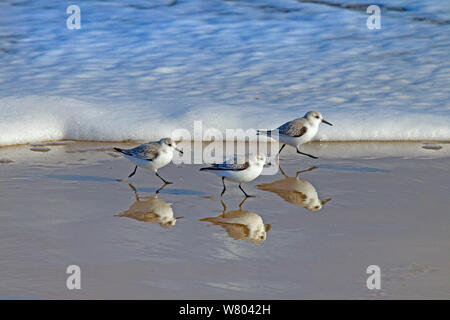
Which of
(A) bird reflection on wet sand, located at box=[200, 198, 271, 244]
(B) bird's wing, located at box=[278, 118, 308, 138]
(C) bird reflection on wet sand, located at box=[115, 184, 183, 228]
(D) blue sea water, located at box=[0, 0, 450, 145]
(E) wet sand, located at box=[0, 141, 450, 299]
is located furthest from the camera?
(D) blue sea water, located at box=[0, 0, 450, 145]

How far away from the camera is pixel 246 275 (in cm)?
402

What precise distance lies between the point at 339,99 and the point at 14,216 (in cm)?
484

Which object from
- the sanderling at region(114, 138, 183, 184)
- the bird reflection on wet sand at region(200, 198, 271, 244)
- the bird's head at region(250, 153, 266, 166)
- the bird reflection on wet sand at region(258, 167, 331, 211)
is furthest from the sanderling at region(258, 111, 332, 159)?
the bird reflection on wet sand at region(200, 198, 271, 244)

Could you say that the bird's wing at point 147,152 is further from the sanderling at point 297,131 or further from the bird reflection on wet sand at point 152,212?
the sanderling at point 297,131

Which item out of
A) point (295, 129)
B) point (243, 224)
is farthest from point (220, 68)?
point (243, 224)

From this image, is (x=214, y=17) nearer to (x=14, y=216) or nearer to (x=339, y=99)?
(x=339, y=99)

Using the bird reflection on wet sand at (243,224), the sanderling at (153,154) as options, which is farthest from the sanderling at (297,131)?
the bird reflection on wet sand at (243,224)

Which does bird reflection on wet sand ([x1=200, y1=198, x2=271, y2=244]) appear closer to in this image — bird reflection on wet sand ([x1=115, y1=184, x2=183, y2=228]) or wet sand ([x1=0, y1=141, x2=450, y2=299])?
wet sand ([x1=0, y1=141, x2=450, y2=299])

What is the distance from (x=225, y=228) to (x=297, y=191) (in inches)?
48.0

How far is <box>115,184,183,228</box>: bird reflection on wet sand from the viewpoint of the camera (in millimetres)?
5137

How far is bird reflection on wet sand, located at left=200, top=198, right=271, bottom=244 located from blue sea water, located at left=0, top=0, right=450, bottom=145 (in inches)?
107

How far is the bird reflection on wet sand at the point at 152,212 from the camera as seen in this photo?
16.9ft

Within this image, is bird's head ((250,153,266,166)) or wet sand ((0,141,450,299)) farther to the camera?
Answer: bird's head ((250,153,266,166))

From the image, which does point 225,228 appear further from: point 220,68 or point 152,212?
point 220,68
